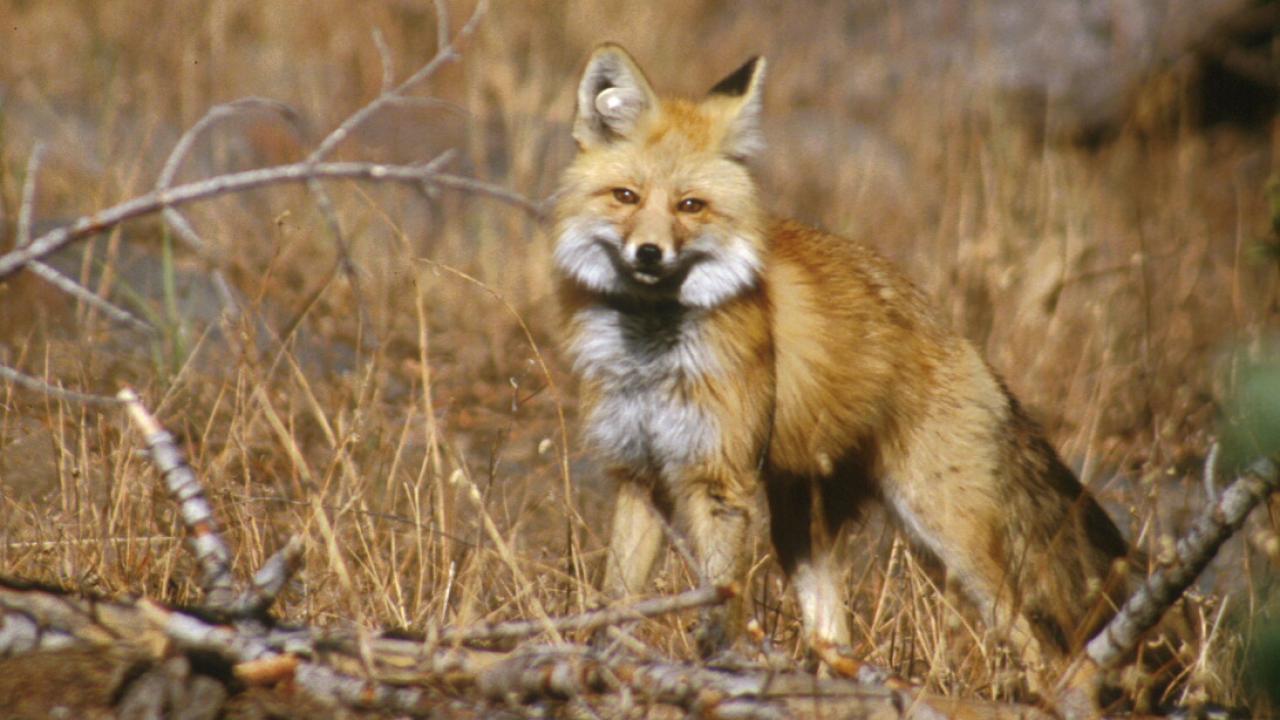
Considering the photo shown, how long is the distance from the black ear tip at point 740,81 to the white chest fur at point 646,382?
2.53ft

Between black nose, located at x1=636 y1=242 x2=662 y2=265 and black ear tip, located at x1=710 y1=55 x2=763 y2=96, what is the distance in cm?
76

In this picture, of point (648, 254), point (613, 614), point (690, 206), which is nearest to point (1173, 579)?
point (613, 614)

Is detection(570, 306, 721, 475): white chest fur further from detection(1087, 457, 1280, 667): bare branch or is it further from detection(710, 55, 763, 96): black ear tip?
detection(1087, 457, 1280, 667): bare branch

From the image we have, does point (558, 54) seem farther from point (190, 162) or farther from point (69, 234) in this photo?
point (69, 234)

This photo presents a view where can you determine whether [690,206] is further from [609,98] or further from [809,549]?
[809,549]

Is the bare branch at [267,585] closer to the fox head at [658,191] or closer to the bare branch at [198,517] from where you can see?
the bare branch at [198,517]

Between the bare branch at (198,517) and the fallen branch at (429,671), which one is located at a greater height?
the bare branch at (198,517)

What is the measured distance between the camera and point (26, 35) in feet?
33.6

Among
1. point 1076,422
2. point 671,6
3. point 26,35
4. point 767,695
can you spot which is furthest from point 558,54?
point 767,695

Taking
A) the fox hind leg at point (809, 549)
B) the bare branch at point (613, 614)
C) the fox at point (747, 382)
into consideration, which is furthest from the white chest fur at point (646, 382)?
the bare branch at point (613, 614)

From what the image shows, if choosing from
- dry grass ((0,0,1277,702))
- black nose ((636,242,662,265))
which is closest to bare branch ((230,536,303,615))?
dry grass ((0,0,1277,702))

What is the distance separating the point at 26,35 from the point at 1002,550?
9.02 meters

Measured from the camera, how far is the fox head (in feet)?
12.9

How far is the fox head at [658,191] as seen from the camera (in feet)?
12.9
